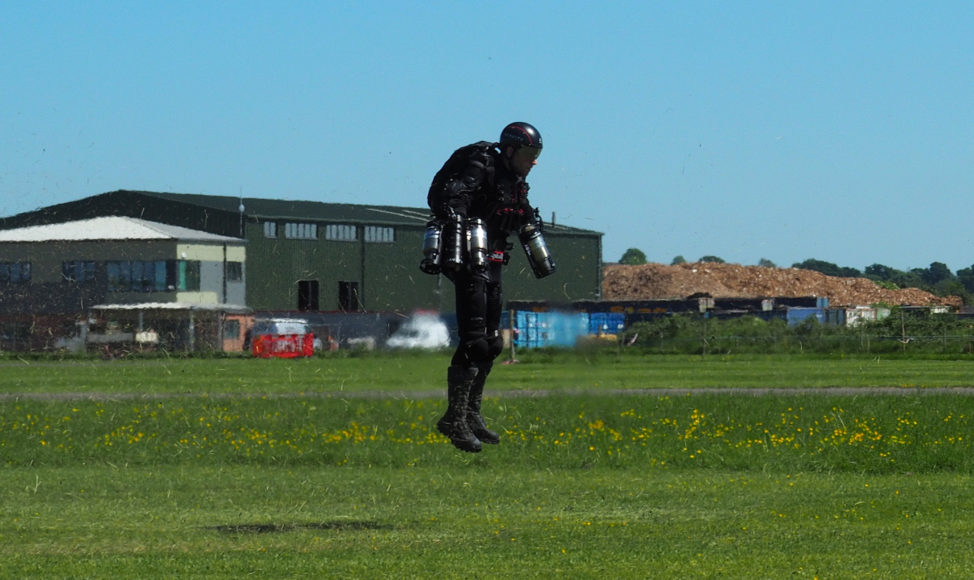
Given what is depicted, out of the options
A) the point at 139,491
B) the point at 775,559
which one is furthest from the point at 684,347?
the point at 775,559

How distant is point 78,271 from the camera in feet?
299

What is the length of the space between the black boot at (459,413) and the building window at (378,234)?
89760 millimetres

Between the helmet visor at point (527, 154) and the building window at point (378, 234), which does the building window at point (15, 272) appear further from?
the helmet visor at point (527, 154)

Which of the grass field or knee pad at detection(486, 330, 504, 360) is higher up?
knee pad at detection(486, 330, 504, 360)

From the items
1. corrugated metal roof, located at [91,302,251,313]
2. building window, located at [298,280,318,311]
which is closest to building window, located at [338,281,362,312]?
building window, located at [298,280,318,311]

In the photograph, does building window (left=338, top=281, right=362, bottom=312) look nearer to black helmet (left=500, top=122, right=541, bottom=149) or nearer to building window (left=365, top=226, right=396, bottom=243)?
building window (left=365, top=226, right=396, bottom=243)

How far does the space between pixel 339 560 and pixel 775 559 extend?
4865mm

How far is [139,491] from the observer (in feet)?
83.9

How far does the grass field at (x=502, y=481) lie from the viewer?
16500mm

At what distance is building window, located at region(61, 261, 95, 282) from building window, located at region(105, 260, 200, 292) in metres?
1.28

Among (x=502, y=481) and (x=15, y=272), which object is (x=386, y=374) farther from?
(x=15, y=272)

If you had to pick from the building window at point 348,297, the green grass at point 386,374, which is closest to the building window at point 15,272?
the green grass at point 386,374

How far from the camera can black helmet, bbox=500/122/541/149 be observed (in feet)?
44.4

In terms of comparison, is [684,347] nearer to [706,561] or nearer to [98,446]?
[98,446]
